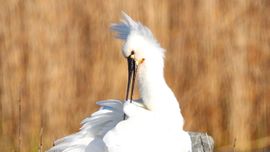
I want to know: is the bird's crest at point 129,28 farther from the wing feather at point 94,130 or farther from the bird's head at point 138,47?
the wing feather at point 94,130

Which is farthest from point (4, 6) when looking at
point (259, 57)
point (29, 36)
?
point (259, 57)

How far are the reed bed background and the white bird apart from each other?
2.73 feet

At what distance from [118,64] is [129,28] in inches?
45.4

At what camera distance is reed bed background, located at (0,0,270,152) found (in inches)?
347

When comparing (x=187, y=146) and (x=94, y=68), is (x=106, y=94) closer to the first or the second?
(x=94, y=68)

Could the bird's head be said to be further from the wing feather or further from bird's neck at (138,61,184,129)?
the wing feather

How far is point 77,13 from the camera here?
29.0ft

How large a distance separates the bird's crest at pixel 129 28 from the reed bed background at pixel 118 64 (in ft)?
3.16

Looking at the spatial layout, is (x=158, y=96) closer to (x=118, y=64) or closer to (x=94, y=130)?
(x=94, y=130)

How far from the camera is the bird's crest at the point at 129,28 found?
7.71m

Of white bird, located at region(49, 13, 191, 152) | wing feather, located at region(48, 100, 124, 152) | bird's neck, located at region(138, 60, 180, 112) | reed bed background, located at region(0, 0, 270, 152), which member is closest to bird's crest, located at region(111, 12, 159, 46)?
white bird, located at region(49, 13, 191, 152)

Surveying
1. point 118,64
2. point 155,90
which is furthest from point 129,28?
point 118,64

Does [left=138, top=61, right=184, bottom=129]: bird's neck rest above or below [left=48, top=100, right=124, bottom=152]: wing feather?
above

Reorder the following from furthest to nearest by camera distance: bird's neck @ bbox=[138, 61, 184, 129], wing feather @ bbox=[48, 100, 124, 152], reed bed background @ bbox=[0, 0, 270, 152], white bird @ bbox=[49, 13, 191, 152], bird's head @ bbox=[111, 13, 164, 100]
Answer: reed bed background @ bbox=[0, 0, 270, 152] < bird's head @ bbox=[111, 13, 164, 100] < bird's neck @ bbox=[138, 61, 184, 129] < wing feather @ bbox=[48, 100, 124, 152] < white bird @ bbox=[49, 13, 191, 152]
